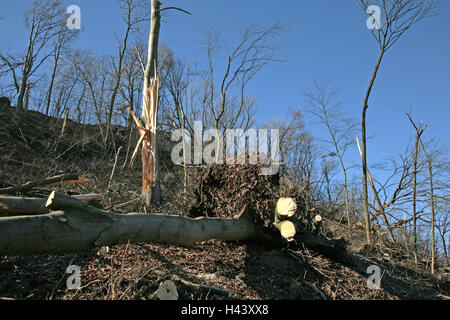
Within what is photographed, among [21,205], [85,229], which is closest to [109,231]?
[85,229]

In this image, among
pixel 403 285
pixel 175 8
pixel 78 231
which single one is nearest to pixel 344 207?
pixel 403 285

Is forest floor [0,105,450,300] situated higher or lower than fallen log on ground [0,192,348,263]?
lower

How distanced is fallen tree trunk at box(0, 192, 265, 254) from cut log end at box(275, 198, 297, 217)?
3.56ft

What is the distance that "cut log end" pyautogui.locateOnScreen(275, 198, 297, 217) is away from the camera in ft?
19.2

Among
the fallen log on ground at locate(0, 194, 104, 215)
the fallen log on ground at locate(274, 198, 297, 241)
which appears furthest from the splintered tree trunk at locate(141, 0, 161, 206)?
the fallen log on ground at locate(274, 198, 297, 241)

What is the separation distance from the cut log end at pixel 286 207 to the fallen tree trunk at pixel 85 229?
1084 millimetres

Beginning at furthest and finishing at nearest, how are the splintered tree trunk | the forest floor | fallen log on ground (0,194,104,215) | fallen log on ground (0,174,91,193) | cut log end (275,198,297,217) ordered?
the splintered tree trunk → fallen log on ground (0,174,91,193) → cut log end (275,198,297,217) → fallen log on ground (0,194,104,215) → the forest floor

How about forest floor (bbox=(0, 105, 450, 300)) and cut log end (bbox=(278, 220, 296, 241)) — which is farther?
cut log end (bbox=(278, 220, 296, 241))

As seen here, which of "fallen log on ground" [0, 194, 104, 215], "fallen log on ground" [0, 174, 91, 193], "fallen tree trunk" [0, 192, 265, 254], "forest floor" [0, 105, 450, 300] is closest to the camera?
"fallen tree trunk" [0, 192, 265, 254]

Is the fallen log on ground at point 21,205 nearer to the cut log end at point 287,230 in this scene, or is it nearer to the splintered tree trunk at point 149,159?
the cut log end at point 287,230

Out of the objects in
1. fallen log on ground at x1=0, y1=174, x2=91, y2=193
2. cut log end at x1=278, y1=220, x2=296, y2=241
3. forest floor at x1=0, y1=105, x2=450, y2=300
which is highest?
fallen log on ground at x1=0, y1=174, x2=91, y2=193

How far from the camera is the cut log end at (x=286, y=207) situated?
5844 mm

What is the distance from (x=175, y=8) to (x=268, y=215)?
8442mm

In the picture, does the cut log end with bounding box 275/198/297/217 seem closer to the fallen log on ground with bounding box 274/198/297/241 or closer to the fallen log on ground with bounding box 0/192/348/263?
the fallen log on ground with bounding box 274/198/297/241
